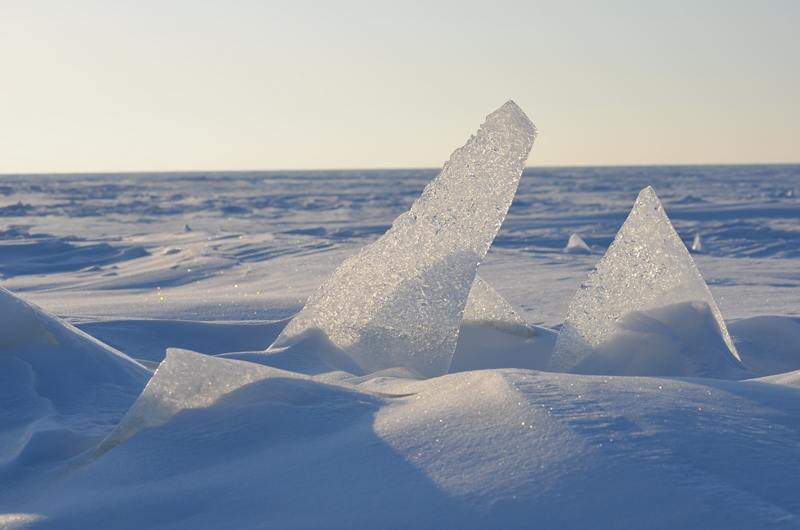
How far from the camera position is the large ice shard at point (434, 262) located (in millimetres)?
2662

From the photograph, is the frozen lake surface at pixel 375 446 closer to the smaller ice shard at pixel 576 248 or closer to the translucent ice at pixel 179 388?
the translucent ice at pixel 179 388

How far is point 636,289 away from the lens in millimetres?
2688

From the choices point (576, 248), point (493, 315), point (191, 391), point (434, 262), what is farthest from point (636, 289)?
point (576, 248)

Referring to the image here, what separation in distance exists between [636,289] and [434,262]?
77 cm

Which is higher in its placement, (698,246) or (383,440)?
(383,440)

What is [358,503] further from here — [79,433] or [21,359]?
[21,359]

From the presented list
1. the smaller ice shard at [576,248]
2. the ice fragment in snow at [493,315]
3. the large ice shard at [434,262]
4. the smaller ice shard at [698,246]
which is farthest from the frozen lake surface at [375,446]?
the smaller ice shard at [698,246]

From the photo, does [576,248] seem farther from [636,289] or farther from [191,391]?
[191,391]

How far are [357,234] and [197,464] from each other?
9296 mm

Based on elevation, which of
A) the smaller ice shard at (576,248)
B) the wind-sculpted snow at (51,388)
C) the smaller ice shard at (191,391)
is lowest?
the smaller ice shard at (576,248)

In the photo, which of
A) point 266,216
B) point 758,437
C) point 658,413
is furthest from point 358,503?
point 266,216

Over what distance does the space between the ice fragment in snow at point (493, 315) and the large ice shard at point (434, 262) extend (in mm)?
464

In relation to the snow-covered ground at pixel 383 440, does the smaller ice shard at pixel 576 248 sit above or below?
below

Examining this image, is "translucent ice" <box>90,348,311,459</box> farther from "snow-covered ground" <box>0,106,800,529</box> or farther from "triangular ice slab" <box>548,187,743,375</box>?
"triangular ice slab" <box>548,187,743,375</box>
